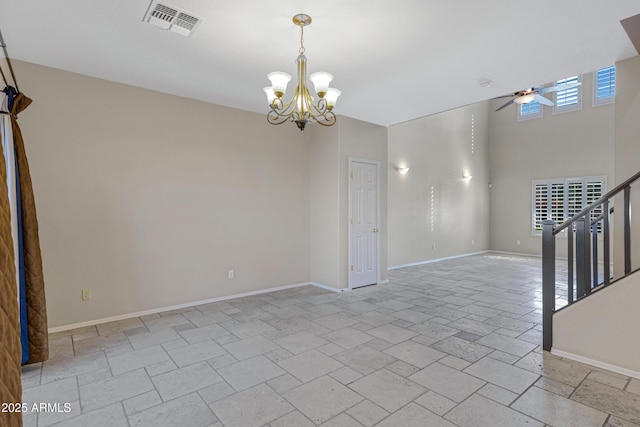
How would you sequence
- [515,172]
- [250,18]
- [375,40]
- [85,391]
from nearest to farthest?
[85,391] → [250,18] → [375,40] → [515,172]

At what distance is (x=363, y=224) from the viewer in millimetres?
5469

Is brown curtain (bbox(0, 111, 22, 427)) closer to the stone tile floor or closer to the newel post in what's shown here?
the stone tile floor

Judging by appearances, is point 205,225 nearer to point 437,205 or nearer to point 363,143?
point 363,143

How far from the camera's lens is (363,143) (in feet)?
18.0

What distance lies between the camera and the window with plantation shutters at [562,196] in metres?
7.80

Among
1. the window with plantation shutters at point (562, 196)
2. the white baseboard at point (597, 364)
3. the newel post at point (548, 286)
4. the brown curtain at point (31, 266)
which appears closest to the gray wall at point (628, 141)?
the newel post at point (548, 286)

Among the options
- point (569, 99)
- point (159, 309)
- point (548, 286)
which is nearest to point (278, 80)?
point (548, 286)

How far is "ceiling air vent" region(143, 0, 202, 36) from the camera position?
2471 mm

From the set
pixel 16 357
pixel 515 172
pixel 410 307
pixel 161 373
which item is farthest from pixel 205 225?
pixel 515 172

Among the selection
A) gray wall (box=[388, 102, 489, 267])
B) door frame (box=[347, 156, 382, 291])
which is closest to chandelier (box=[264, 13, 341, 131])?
door frame (box=[347, 156, 382, 291])

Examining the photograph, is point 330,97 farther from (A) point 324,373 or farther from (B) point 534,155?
(B) point 534,155

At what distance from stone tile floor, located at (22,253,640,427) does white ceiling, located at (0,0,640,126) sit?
9.15 feet

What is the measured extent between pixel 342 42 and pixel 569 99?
316 inches

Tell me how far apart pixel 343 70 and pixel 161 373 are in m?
3.34
